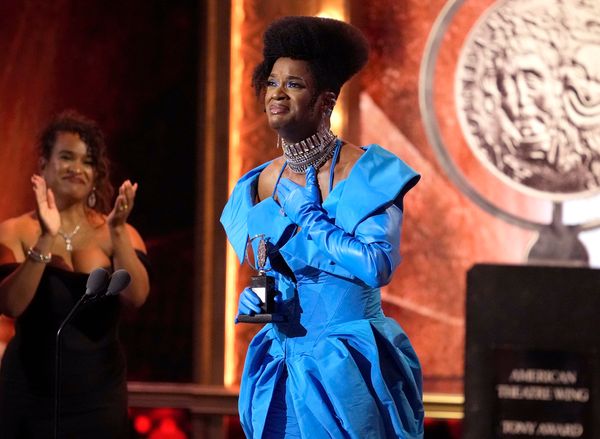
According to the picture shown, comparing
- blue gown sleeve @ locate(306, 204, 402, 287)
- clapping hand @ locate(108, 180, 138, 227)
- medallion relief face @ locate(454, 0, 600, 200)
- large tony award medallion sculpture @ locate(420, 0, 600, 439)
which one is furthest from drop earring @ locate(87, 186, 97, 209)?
blue gown sleeve @ locate(306, 204, 402, 287)

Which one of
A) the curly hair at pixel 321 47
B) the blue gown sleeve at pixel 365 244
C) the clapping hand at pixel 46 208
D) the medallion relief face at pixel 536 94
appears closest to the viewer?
the blue gown sleeve at pixel 365 244

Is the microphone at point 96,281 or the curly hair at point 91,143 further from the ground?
the curly hair at point 91,143

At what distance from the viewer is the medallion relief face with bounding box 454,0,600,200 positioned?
466 cm

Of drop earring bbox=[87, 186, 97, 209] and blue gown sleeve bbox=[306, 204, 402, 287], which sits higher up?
drop earring bbox=[87, 186, 97, 209]

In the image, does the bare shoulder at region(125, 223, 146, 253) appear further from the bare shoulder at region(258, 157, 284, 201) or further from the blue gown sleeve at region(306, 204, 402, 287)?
the blue gown sleeve at region(306, 204, 402, 287)

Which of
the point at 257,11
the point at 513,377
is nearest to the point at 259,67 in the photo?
the point at 513,377

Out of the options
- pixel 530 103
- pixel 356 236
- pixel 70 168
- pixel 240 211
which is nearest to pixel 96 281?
pixel 240 211

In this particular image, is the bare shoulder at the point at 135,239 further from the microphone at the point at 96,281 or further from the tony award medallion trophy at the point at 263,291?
the tony award medallion trophy at the point at 263,291

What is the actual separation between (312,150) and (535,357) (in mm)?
992

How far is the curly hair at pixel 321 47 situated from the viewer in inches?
116

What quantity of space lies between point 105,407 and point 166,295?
2.35ft

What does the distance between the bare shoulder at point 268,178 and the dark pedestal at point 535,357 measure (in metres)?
1.02

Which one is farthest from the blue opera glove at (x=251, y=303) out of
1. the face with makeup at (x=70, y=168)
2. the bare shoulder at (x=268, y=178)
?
the face with makeup at (x=70, y=168)

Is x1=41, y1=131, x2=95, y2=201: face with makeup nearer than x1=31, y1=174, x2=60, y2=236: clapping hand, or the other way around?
x1=31, y1=174, x2=60, y2=236: clapping hand
